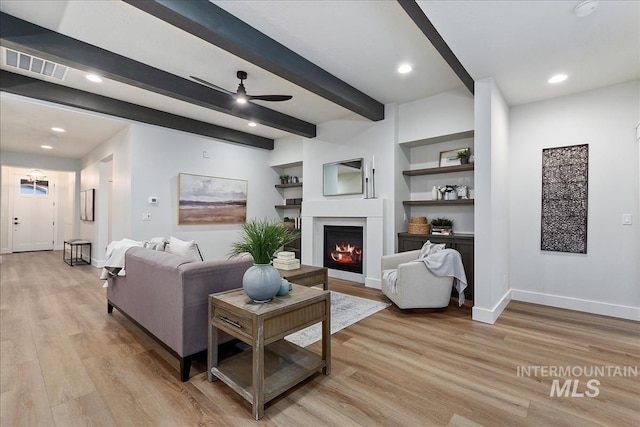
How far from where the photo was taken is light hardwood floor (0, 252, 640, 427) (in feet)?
5.59

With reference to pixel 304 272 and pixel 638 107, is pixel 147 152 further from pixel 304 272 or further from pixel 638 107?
pixel 638 107

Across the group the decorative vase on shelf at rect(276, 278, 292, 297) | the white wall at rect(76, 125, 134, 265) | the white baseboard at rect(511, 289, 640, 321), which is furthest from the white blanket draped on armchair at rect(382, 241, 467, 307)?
the white wall at rect(76, 125, 134, 265)

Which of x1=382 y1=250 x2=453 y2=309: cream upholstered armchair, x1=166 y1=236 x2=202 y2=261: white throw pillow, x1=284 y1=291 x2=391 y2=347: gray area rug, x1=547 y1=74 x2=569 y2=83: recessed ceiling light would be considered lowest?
x1=284 y1=291 x2=391 y2=347: gray area rug

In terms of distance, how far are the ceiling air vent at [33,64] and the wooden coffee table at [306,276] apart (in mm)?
3383

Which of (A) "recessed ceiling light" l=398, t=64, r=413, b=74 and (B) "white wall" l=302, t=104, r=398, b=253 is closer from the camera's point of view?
(A) "recessed ceiling light" l=398, t=64, r=413, b=74

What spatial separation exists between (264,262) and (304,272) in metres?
1.41

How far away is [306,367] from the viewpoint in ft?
6.65

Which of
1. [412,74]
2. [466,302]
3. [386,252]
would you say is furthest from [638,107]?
[386,252]

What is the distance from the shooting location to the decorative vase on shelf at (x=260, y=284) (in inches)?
71.3

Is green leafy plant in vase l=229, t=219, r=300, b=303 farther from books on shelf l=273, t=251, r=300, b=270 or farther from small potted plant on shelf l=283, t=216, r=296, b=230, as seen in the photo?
small potted plant on shelf l=283, t=216, r=296, b=230

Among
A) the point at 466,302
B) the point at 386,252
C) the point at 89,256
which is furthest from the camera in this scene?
the point at 89,256

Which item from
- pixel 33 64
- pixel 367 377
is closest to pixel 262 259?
pixel 367 377

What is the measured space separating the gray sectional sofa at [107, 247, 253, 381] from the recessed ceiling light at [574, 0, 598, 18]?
2.98m

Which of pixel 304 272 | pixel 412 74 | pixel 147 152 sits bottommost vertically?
pixel 304 272
